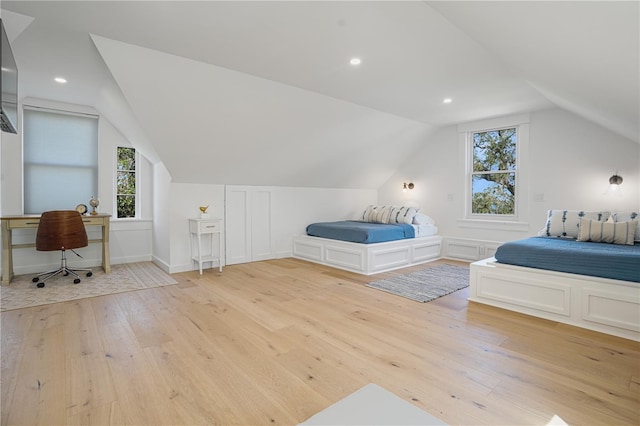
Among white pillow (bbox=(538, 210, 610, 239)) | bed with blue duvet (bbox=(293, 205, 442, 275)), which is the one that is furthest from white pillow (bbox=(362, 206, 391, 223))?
white pillow (bbox=(538, 210, 610, 239))

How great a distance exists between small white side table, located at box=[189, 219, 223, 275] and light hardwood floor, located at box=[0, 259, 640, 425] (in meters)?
1.29

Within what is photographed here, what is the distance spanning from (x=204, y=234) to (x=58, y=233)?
5.55 ft

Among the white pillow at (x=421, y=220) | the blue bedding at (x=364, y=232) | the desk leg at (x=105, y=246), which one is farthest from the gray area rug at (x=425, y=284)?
the desk leg at (x=105, y=246)

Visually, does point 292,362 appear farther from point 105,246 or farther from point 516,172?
point 516,172

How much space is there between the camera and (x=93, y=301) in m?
3.30

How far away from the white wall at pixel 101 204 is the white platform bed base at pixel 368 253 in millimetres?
2570

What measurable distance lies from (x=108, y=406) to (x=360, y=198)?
5769 mm

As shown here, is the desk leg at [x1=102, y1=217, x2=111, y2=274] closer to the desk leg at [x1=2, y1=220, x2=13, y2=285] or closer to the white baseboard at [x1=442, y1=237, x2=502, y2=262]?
the desk leg at [x1=2, y1=220, x2=13, y2=285]

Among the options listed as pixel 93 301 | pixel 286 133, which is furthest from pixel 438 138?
pixel 93 301

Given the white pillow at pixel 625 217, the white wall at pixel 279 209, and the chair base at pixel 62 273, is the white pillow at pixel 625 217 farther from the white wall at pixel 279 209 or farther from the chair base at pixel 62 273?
the chair base at pixel 62 273

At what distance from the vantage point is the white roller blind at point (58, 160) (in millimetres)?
4527

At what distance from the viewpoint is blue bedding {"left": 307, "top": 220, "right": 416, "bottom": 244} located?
4.68 metres

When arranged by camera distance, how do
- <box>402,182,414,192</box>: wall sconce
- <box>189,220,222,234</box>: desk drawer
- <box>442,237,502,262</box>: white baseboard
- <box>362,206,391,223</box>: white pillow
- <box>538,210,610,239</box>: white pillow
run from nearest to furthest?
<box>538,210,610,239</box>: white pillow
<box>189,220,222,234</box>: desk drawer
<box>442,237,502,262</box>: white baseboard
<box>362,206,391,223</box>: white pillow
<box>402,182,414,192</box>: wall sconce

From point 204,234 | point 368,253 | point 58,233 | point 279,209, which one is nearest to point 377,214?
Result: point 368,253
